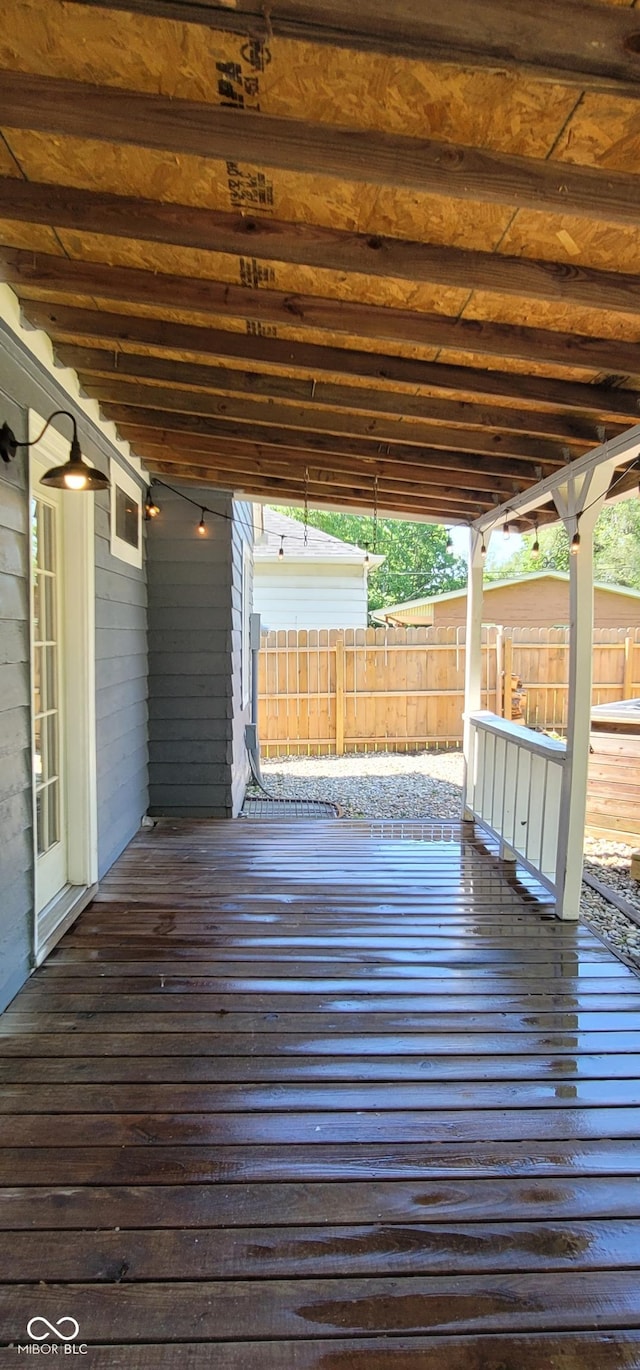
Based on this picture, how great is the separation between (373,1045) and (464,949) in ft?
2.82

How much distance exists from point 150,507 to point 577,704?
327 centimetres

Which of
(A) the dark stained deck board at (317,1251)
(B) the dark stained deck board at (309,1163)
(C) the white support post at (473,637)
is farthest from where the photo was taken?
(C) the white support post at (473,637)

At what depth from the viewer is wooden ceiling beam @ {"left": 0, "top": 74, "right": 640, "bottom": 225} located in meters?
1.48

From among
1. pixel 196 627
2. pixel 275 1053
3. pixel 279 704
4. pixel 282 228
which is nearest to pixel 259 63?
pixel 282 228

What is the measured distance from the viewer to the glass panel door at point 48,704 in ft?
9.81

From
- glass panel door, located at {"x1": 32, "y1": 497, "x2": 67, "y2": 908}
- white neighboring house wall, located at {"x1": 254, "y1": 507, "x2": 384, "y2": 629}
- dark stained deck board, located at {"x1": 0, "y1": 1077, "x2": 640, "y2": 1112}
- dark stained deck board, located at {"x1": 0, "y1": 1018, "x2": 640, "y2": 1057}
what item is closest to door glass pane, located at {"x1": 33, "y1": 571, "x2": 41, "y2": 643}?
glass panel door, located at {"x1": 32, "y1": 497, "x2": 67, "y2": 908}

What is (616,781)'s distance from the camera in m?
5.36

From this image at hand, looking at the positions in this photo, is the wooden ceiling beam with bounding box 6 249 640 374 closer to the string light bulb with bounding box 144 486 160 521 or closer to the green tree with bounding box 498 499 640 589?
the string light bulb with bounding box 144 486 160 521

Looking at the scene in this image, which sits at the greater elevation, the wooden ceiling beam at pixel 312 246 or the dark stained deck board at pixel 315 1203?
the wooden ceiling beam at pixel 312 246

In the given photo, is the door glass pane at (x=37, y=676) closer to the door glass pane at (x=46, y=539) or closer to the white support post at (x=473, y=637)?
the door glass pane at (x=46, y=539)

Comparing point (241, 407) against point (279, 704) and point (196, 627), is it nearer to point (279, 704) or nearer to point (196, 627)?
point (196, 627)

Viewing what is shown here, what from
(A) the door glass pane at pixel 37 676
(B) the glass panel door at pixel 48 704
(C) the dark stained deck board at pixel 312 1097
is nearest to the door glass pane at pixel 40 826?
(B) the glass panel door at pixel 48 704

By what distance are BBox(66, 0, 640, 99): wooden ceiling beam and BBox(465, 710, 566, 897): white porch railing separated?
274 centimetres

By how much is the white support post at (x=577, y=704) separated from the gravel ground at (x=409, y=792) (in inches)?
11.7
